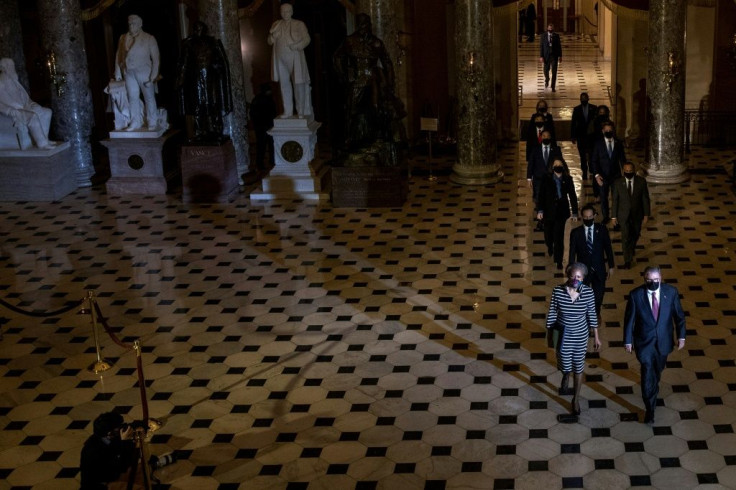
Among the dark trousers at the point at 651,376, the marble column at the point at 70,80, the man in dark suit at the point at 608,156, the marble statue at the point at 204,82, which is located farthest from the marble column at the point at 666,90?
the marble column at the point at 70,80

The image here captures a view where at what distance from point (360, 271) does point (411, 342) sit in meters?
2.39

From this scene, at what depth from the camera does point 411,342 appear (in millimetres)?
11602

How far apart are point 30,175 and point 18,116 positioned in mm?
943

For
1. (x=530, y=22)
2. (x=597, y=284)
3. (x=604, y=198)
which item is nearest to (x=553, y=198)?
(x=604, y=198)

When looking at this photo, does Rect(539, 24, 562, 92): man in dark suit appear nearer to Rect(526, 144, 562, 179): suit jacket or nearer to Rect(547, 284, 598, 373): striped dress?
Rect(526, 144, 562, 179): suit jacket

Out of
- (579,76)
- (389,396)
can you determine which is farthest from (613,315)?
(579,76)

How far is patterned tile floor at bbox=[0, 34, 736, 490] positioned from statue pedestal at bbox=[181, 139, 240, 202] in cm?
46

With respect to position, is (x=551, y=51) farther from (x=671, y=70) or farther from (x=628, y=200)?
(x=628, y=200)

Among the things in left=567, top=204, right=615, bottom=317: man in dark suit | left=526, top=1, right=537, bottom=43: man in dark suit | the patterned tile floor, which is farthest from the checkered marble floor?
left=526, top=1, right=537, bottom=43: man in dark suit

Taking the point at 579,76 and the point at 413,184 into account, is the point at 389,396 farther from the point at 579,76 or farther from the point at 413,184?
the point at 579,76

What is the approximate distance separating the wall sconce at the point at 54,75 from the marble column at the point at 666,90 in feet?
30.8

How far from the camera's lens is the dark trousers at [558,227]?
519 inches

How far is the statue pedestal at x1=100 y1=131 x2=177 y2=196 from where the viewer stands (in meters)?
18.2

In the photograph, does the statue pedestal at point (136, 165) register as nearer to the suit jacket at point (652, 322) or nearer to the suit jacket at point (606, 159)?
the suit jacket at point (606, 159)
